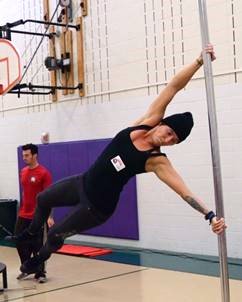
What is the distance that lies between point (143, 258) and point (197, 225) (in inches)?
31.7

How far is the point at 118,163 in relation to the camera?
3.77m

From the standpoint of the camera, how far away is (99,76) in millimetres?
8297

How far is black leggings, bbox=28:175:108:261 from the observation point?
12.5ft

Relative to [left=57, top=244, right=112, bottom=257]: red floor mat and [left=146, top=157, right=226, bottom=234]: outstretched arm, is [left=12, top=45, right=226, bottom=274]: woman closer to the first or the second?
[left=146, top=157, right=226, bottom=234]: outstretched arm

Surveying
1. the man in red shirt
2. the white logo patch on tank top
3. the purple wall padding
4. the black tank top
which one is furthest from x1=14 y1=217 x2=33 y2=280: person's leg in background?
the white logo patch on tank top

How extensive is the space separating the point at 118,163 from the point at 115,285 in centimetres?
230

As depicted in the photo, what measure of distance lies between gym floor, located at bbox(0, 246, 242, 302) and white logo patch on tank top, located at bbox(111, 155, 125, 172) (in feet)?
5.92

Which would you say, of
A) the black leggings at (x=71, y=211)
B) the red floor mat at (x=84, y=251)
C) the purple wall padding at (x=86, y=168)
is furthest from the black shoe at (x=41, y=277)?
the purple wall padding at (x=86, y=168)

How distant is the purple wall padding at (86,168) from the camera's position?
7773 millimetres

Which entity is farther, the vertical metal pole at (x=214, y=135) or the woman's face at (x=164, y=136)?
the woman's face at (x=164, y=136)

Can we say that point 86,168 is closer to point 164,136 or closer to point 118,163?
point 118,163

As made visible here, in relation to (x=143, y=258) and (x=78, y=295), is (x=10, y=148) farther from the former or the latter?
(x=78, y=295)

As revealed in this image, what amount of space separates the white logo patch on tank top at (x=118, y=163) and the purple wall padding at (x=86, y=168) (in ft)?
13.1

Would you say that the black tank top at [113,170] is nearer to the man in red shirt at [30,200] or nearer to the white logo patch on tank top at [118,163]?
the white logo patch on tank top at [118,163]
